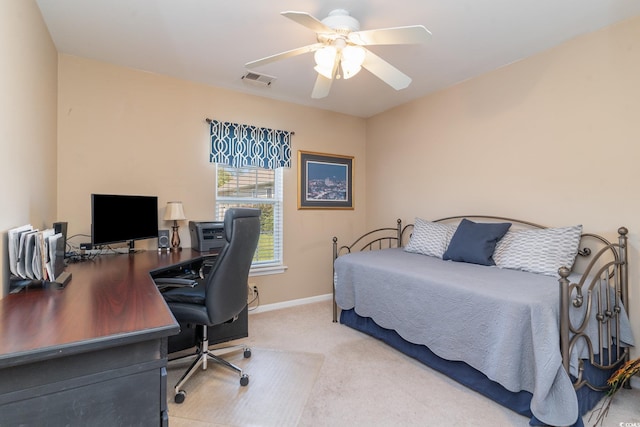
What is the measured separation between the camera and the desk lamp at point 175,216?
2924mm

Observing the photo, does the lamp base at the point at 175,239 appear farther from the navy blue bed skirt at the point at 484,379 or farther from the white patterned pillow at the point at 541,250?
the white patterned pillow at the point at 541,250

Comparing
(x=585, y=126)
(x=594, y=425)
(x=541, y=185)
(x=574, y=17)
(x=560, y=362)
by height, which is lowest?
(x=594, y=425)

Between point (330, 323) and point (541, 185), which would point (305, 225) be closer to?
point (330, 323)

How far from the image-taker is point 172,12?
2088 millimetres

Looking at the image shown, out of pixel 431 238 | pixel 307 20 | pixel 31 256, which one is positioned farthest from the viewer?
pixel 431 238

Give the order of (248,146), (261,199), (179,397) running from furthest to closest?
1. (261,199)
2. (248,146)
3. (179,397)

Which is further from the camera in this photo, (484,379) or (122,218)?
(122,218)

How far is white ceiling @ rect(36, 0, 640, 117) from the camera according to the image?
2.01 meters

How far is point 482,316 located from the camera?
1.90 metres

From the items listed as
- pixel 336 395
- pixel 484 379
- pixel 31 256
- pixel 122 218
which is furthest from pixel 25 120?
pixel 484 379

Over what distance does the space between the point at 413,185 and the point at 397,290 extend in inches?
65.0

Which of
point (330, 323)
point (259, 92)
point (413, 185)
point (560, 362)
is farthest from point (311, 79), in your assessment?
point (560, 362)

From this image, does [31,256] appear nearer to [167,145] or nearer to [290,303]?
[167,145]

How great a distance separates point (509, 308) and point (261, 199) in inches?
105
